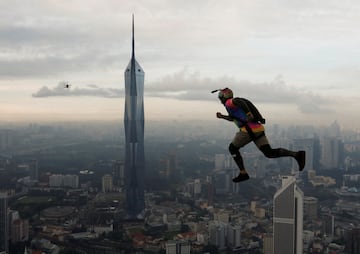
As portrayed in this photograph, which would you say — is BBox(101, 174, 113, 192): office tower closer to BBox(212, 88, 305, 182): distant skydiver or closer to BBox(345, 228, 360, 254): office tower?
BBox(345, 228, 360, 254): office tower

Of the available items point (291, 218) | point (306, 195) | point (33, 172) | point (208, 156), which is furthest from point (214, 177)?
point (291, 218)

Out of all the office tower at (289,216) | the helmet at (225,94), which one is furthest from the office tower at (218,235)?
the helmet at (225,94)

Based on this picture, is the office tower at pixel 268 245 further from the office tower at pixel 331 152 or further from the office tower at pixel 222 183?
the office tower at pixel 331 152

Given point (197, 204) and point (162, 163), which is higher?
point (162, 163)

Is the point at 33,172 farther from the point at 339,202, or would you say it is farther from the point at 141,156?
the point at 339,202

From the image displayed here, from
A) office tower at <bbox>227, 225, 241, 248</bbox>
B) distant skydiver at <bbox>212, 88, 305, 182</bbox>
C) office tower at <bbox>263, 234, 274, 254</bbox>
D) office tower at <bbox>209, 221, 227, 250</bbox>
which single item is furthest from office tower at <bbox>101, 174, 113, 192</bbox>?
distant skydiver at <bbox>212, 88, 305, 182</bbox>
